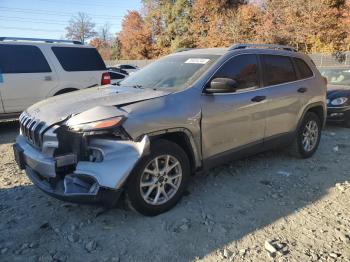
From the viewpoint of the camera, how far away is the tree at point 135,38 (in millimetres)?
50000

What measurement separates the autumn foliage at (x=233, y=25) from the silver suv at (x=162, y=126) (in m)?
25.7

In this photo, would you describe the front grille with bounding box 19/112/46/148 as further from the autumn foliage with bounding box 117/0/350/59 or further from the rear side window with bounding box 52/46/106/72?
the autumn foliage with bounding box 117/0/350/59

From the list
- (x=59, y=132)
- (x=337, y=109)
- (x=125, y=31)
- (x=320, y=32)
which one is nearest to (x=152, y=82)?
(x=59, y=132)

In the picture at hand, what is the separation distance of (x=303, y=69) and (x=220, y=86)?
7.53 ft

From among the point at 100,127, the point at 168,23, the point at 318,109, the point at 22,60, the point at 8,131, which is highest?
the point at 168,23

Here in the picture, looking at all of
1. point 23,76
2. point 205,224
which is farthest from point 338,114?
point 23,76

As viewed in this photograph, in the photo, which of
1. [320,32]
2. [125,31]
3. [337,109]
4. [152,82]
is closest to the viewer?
[152,82]

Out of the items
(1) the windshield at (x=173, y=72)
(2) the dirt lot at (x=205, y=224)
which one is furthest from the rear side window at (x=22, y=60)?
(1) the windshield at (x=173, y=72)

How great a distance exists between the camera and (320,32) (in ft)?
92.3

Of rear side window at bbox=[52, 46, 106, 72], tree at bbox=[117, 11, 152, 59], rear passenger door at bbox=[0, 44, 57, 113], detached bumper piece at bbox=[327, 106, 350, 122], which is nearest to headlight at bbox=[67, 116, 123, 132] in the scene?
rear passenger door at bbox=[0, 44, 57, 113]

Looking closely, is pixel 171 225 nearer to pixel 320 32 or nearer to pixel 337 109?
pixel 337 109

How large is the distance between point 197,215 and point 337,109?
5796mm

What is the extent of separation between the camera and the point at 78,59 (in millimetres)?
8367

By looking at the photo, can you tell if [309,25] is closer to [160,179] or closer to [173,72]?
[173,72]
